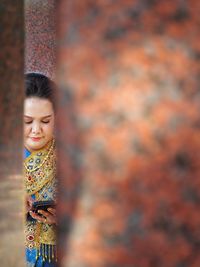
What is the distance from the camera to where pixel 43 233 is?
2.38 m

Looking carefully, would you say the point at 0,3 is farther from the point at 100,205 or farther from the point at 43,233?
the point at 43,233

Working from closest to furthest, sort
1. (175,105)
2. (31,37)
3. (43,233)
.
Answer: (175,105) < (43,233) < (31,37)

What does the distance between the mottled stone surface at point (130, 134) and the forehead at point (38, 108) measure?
87.4 inches

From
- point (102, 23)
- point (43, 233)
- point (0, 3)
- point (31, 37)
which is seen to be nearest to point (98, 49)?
point (102, 23)

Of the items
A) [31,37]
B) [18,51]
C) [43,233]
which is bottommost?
[43,233]

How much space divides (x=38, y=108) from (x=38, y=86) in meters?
0.14

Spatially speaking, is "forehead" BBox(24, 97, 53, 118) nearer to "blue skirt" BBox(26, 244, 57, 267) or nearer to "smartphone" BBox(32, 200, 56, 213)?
"smartphone" BBox(32, 200, 56, 213)

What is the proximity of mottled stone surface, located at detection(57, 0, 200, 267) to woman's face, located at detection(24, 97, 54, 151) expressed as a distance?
2215 mm

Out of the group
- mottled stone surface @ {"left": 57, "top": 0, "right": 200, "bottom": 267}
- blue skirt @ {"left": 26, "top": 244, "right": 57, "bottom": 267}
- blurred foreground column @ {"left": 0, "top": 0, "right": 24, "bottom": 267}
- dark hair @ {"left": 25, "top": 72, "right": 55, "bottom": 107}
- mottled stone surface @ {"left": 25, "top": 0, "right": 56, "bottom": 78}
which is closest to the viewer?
mottled stone surface @ {"left": 57, "top": 0, "right": 200, "bottom": 267}

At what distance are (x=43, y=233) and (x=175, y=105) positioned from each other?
2.27 m

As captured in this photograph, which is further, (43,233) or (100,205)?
(43,233)

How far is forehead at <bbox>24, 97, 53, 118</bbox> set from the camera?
2.39 meters

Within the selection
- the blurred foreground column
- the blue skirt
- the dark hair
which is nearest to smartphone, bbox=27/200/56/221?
the blue skirt

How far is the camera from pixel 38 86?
8.25 ft
